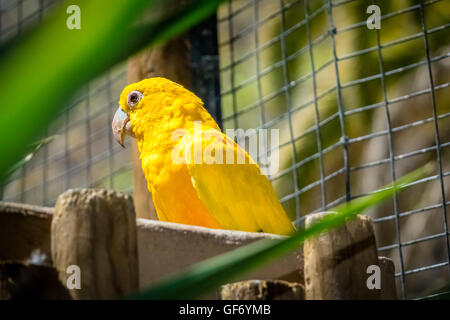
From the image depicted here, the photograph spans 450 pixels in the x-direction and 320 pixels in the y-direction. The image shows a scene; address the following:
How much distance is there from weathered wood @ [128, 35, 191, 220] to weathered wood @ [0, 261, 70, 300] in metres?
1.67

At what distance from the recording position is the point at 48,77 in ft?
0.98

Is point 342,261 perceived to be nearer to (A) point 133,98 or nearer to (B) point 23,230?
(B) point 23,230

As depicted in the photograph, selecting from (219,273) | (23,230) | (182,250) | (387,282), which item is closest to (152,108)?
(182,250)

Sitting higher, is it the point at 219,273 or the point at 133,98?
the point at 133,98

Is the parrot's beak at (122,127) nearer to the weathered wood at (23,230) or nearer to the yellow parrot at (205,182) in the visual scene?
the yellow parrot at (205,182)

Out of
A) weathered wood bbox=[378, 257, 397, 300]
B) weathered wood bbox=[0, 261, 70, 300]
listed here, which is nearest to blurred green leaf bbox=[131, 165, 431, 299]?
weathered wood bbox=[0, 261, 70, 300]

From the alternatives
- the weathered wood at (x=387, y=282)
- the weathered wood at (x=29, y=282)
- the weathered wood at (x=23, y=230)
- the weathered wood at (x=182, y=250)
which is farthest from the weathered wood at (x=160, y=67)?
the weathered wood at (x=29, y=282)

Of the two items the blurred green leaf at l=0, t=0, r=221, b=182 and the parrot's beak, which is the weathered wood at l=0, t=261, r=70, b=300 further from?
the parrot's beak

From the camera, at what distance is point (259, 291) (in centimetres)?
101

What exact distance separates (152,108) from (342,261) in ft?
4.04

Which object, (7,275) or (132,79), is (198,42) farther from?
(7,275)

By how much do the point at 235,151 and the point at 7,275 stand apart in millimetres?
1301

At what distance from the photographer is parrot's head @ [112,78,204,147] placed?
7.27 ft
